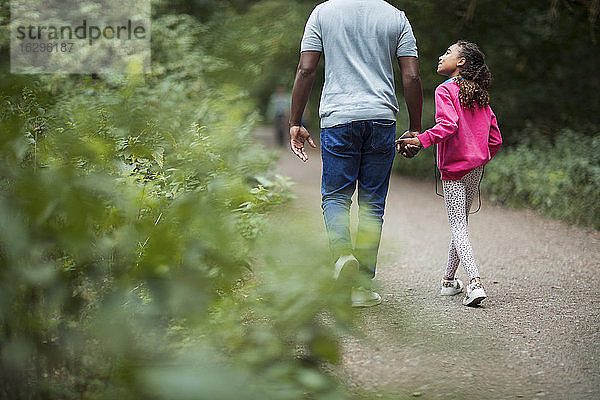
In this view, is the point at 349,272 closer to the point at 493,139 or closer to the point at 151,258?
the point at 151,258

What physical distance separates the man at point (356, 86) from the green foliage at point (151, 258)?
295 centimetres

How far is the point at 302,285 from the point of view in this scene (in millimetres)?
1012

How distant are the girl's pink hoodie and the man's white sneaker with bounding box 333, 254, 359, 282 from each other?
3.50m

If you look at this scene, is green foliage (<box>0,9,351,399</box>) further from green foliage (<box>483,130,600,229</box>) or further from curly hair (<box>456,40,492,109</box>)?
green foliage (<box>483,130,600,229</box>)

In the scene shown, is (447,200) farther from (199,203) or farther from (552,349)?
(199,203)

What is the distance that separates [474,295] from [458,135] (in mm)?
994

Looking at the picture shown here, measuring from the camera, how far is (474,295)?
4523 millimetres

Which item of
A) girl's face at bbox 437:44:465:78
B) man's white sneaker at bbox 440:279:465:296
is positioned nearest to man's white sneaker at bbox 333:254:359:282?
girl's face at bbox 437:44:465:78

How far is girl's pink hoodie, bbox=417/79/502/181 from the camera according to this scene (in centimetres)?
455

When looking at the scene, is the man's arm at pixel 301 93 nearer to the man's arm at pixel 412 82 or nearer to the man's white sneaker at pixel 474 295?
the man's arm at pixel 412 82


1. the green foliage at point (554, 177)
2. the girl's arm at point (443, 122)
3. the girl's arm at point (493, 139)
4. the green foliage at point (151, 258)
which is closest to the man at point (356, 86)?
the girl's arm at point (443, 122)

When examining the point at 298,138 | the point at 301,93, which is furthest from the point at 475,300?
the point at 301,93

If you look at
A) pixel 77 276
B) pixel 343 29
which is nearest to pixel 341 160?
pixel 343 29

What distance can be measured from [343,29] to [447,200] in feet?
4.31
